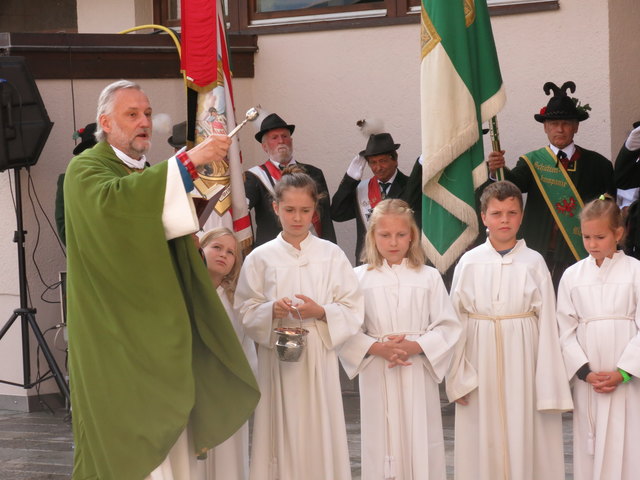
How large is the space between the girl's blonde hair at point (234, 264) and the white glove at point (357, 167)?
264cm

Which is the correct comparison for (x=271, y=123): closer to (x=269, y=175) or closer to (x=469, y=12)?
(x=269, y=175)

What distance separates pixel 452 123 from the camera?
23.5 feet

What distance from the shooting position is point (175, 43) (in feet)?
31.1

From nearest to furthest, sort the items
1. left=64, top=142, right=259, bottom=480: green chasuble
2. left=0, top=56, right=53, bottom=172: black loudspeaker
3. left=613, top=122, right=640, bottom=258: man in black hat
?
1. left=64, top=142, right=259, bottom=480: green chasuble
2. left=613, top=122, right=640, bottom=258: man in black hat
3. left=0, top=56, right=53, bottom=172: black loudspeaker

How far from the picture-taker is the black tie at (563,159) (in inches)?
322

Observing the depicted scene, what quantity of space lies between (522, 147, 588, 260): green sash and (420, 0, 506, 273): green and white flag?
103 cm

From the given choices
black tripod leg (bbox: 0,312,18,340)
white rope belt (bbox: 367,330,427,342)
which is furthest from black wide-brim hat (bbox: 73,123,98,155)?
white rope belt (bbox: 367,330,427,342)

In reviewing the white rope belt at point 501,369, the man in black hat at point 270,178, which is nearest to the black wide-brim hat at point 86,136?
the man in black hat at point 270,178

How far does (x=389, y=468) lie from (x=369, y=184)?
3.21 m

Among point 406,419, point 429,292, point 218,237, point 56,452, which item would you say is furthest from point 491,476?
point 56,452

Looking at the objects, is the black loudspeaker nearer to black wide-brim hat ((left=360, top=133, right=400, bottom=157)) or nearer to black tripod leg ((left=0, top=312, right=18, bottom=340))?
black tripod leg ((left=0, top=312, right=18, bottom=340))

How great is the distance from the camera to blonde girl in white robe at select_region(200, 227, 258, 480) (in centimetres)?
602

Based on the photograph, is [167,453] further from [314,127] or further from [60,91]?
[314,127]

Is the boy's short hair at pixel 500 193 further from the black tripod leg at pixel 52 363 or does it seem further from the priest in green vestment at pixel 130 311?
the black tripod leg at pixel 52 363
